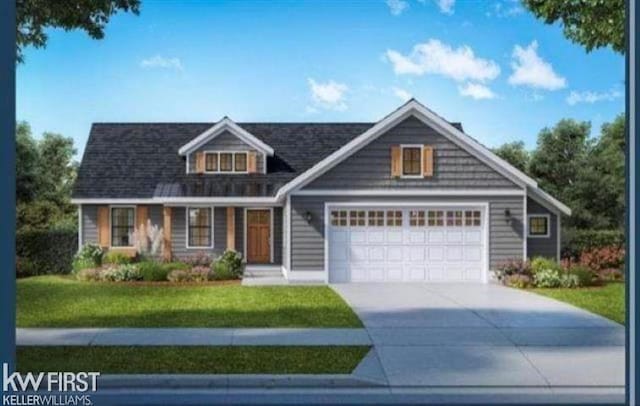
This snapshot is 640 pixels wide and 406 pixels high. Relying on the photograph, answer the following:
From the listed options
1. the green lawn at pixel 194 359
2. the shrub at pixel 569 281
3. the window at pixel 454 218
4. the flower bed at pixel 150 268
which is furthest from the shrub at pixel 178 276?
the shrub at pixel 569 281

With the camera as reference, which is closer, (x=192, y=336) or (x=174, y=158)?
(x=192, y=336)

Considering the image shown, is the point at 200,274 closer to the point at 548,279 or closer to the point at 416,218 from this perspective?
the point at 416,218

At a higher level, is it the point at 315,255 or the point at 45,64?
the point at 45,64

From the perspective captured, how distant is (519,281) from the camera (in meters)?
10.7

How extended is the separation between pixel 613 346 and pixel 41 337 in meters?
4.92

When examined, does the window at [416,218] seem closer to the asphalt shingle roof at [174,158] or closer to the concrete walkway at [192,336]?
the asphalt shingle roof at [174,158]

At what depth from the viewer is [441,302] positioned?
28.1 feet

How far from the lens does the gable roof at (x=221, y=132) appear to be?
13055 mm

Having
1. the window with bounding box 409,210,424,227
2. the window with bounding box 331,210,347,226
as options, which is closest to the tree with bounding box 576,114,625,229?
the window with bounding box 409,210,424,227

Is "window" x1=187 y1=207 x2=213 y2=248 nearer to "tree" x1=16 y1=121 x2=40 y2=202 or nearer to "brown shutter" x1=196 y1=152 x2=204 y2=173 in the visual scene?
"brown shutter" x1=196 y1=152 x2=204 y2=173

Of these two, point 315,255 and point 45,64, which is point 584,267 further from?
point 45,64

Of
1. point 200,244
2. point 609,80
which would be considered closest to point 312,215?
point 200,244

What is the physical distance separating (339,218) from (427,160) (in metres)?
1.95

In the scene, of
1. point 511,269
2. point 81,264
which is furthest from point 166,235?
point 511,269
